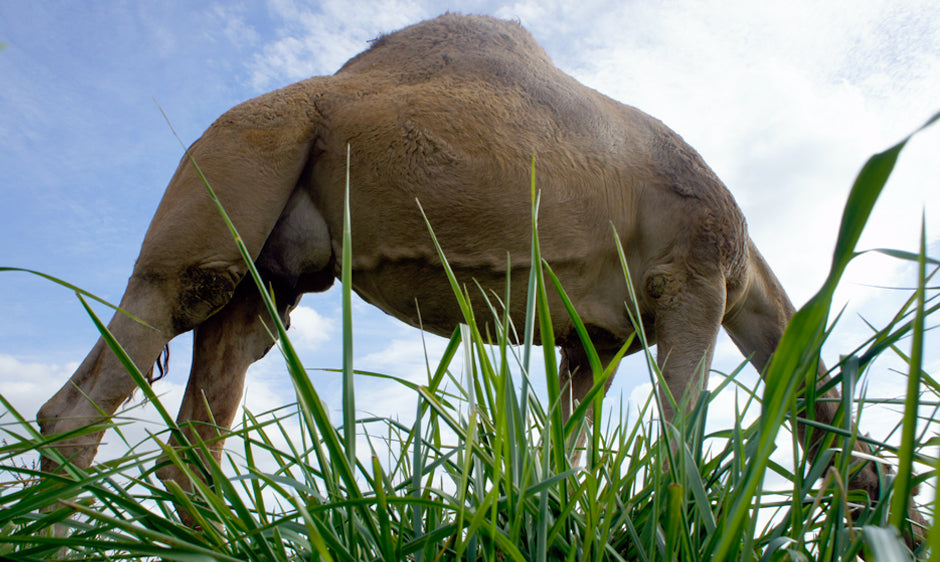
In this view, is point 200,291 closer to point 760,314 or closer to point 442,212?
point 442,212

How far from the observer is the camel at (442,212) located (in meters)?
2.34

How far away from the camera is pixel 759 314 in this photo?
9.84 ft

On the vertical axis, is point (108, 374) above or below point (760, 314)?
below

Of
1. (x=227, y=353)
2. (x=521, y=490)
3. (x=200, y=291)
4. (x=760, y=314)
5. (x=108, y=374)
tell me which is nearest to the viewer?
(x=521, y=490)

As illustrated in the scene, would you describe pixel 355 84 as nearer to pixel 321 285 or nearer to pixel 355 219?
pixel 355 219

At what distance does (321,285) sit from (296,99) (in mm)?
872

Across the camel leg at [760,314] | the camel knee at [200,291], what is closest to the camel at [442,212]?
the camel knee at [200,291]

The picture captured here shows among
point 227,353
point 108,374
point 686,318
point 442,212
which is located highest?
point 442,212

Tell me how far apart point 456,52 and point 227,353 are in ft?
5.97

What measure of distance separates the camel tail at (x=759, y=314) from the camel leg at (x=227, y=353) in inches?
87.0

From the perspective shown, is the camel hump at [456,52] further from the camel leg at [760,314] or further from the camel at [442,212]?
the camel leg at [760,314]

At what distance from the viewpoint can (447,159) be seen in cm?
241

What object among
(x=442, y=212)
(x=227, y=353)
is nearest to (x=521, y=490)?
(x=442, y=212)

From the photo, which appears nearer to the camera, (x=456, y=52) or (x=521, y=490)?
(x=521, y=490)
